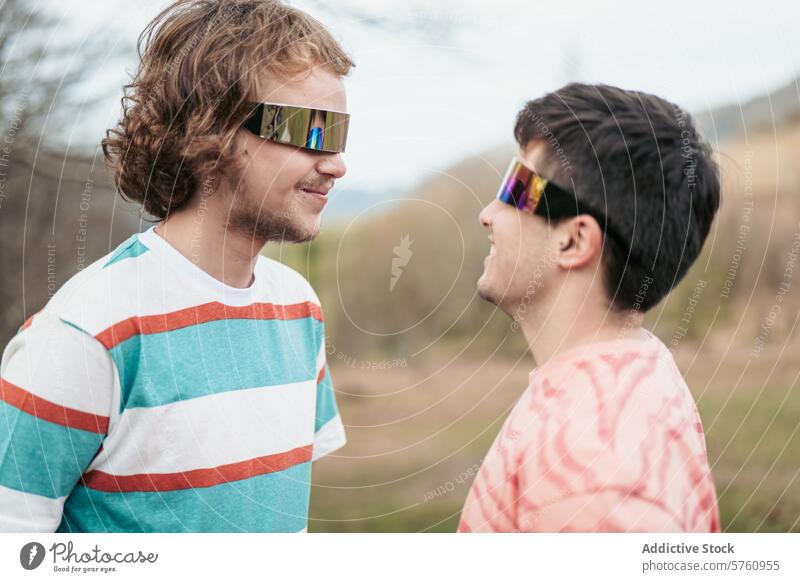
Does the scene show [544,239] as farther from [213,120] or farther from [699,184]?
[213,120]

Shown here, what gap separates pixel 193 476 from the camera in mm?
1294

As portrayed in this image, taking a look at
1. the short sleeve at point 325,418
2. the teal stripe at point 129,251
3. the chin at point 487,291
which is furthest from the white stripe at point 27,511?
the chin at point 487,291

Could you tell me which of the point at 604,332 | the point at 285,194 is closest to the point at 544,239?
the point at 604,332

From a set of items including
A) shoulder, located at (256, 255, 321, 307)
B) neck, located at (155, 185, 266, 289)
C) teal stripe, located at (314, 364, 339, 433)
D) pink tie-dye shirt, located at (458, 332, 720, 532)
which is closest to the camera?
pink tie-dye shirt, located at (458, 332, 720, 532)

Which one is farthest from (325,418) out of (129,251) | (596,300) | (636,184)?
(636,184)

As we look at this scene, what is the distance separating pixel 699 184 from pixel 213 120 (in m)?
0.86

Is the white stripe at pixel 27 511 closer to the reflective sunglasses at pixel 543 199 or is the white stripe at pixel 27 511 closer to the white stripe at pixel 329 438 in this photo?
the white stripe at pixel 329 438

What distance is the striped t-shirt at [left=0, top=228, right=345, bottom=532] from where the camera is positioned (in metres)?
1.16

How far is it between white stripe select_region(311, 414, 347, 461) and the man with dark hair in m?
0.39

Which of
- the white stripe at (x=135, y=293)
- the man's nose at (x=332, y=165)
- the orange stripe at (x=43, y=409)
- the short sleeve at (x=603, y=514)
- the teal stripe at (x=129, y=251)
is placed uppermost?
the man's nose at (x=332, y=165)

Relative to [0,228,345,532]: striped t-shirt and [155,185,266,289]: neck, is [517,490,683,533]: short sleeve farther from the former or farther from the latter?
[155,185,266,289]: neck

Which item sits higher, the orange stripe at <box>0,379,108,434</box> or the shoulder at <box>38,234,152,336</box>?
the shoulder at <box>38,234,152,336</box>

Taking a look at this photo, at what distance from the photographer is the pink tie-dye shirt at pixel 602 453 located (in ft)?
3.56

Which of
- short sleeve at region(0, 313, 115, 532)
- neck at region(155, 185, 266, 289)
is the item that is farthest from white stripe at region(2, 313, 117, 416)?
neck at region(155, 185, 266, 289)
